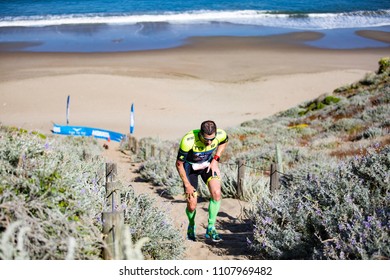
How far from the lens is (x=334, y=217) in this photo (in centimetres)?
476

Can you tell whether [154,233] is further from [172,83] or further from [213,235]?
[172,83]

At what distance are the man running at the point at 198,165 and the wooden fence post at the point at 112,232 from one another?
7.22ft

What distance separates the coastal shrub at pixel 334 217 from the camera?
4.17 meters

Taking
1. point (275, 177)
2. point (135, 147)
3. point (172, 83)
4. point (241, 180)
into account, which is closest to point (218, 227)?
point (275, 177)

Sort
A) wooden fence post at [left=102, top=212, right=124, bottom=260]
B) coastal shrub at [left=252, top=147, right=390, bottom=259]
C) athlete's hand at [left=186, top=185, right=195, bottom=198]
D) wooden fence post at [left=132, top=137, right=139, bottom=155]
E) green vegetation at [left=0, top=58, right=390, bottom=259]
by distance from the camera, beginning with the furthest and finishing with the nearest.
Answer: wooden fence post at [left=132, top=137, right=139, bottom=155] < athlete's hand at [left=186, top=185, right=195, bottom=198] < coastal shrub at [left=252, top=147, right=390, bottom=259] < wooden fence post at [left=102, top=212, right=124, bottom=260] < green vegetation at [left=0, top=58, right=390, bottom=259]

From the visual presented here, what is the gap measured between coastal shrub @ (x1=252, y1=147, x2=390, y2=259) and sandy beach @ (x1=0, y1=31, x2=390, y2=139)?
14.7 metres

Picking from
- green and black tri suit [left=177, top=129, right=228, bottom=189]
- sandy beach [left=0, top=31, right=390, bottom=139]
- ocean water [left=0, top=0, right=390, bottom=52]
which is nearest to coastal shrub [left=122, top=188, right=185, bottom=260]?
green and black tri suit [left=177, top=129, right=228, bottom=189]

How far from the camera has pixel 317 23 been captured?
45.7m

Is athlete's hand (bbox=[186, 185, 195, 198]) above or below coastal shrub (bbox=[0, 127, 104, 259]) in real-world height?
below

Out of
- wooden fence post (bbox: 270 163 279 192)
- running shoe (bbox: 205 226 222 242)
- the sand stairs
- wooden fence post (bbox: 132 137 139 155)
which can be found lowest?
wooden fence post (bbox: 132 137 139 155)

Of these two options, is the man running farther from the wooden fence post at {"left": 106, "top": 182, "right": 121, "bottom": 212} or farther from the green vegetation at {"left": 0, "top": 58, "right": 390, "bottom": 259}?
the wooden fence post at {"left": 106, "top": 182, "right": 121, "bottom": 212}

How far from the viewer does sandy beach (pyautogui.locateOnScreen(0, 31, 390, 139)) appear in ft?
77.5

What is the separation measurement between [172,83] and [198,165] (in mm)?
22780

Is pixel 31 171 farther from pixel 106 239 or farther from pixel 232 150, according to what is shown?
pixel 232 150
